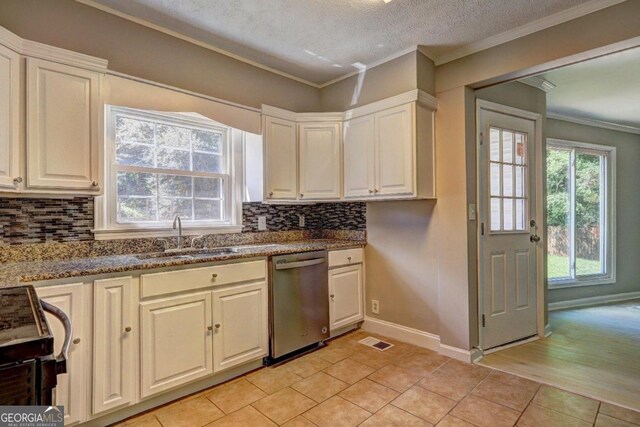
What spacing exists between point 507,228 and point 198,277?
8.56ft

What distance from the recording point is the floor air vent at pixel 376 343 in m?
2.88

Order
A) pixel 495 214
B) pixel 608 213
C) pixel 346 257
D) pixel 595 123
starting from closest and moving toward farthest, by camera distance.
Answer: pixel 495 214 → pixel 346 257 → pixel 595 123 → pixel 608 213

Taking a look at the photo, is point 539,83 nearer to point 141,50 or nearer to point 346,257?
point 346,257

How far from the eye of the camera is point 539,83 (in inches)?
123

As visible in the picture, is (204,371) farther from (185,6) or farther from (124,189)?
(185,6)

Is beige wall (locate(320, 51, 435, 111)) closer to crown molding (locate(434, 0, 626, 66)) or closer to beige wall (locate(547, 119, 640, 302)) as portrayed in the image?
crown molding (locate(434, 0, 626, 66))

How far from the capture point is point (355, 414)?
1934 mm

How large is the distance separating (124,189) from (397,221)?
7.49 ft

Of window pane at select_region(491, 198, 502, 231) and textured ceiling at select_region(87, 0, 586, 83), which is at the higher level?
textured ceiling at select_region(87, 0, 586, 83)

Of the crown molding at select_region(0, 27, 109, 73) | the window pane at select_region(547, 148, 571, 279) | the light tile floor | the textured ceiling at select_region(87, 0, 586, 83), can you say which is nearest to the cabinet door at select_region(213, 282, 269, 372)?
the light tile floor

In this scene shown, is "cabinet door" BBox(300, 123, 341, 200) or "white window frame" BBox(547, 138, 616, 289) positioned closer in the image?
"cabinet door" BBox(300, 123, 341, 200)

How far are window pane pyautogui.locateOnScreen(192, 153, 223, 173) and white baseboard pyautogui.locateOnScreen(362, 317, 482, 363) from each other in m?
2.05

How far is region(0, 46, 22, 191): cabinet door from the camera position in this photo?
5.50 feet

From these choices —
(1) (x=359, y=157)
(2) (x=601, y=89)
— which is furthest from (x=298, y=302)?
(2) (x=601, y=89)
